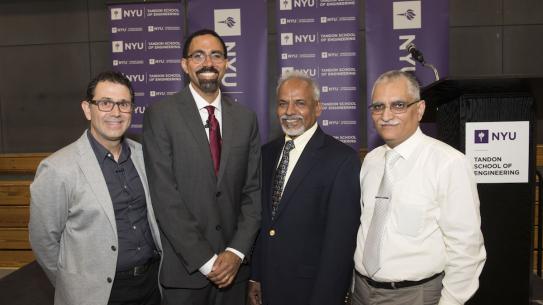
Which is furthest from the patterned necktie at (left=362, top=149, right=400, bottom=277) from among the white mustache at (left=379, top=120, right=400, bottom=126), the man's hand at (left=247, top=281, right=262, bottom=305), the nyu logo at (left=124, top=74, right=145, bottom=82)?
the nyu logo at (left=124, top=74, right=145, bottom=82)

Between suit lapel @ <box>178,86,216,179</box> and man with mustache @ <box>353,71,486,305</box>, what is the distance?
0.78m

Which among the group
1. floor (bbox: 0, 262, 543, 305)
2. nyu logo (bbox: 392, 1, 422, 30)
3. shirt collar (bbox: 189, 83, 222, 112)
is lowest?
floor (bbox: 0, 262, 543, 305)

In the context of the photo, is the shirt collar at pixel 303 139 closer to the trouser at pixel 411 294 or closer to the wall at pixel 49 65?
the trouser at pixel 411 294

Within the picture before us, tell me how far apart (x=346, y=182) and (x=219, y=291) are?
848 mm

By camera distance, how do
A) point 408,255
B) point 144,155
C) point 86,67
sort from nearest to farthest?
1. point 408,255
2. point 144,155
3. point 86,67

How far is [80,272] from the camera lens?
1729mm

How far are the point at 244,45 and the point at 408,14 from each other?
1.89 metres

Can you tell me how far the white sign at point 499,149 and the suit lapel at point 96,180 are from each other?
1645 millimetres

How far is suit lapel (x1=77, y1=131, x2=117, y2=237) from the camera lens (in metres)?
1.71

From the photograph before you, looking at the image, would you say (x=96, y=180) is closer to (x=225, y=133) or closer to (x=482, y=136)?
(x=225, y=133)

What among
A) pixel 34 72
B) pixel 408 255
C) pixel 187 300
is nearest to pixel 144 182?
pixel 187 300

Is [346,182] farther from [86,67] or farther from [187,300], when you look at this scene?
[86,67]

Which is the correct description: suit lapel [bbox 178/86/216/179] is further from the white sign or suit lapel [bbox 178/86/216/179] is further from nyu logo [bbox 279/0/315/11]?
nyu logo [bbox 279/0/315/11]

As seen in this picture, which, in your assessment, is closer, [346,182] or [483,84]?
[483,84]
